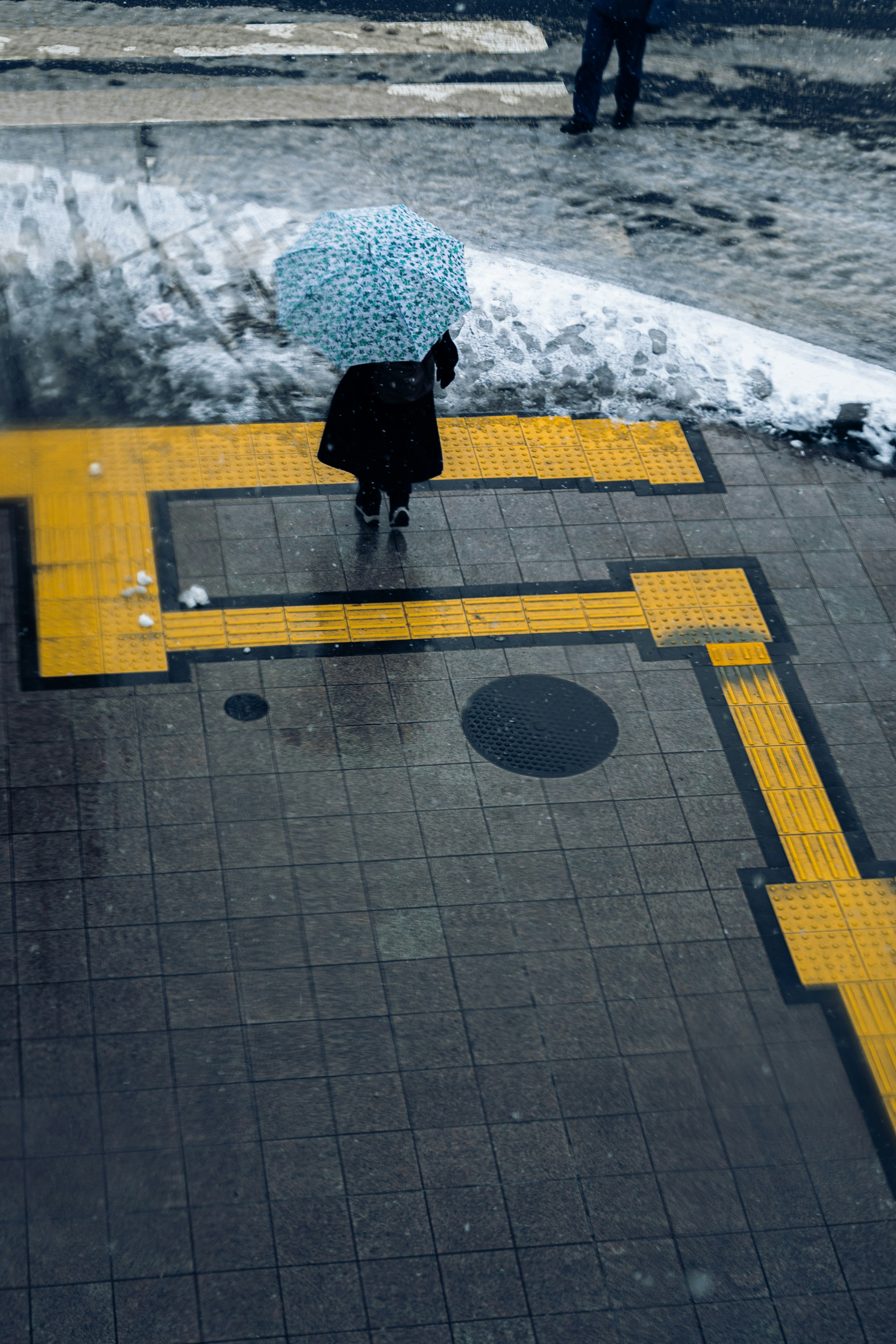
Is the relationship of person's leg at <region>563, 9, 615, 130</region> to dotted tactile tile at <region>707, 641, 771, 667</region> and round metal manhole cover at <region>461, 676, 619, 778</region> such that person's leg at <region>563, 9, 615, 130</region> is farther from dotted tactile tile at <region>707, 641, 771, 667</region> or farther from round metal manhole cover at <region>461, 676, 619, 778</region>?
round metal manhole cover at <region>461, 676, 619, 778</region>

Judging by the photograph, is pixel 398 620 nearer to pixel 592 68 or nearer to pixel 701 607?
pixel 701 607

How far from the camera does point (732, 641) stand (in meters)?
7.12

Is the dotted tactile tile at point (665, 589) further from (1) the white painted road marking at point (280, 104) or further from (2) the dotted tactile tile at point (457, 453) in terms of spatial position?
(1) the white painted road marking at point (280, 104)

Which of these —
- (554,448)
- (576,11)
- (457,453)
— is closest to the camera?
→ (457,453)

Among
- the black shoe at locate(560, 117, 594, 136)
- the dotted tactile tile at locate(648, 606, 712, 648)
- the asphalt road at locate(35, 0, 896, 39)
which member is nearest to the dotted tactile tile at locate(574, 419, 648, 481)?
the dotted tactile tile at locate(648, 606, 712, 648)

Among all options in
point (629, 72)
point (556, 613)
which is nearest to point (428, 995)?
point (556, 613)

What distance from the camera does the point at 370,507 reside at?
288 inches

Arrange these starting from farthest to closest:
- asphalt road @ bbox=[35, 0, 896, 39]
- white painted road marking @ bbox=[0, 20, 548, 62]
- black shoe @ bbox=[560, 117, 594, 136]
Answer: asphalt road @ bbox=[35, 0, 896, 39], white painted road marking @ bbox=[0, 20, 548, 62], black shoe @ bbox=[560, 117, 594, 136]

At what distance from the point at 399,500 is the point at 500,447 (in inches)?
45.3

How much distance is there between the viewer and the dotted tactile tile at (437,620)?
22.7 feet

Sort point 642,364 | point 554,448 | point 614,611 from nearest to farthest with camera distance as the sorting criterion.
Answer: point 614,611 → point 554,448 → point 642,364

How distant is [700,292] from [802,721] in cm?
426

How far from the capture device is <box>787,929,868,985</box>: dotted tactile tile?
575cm

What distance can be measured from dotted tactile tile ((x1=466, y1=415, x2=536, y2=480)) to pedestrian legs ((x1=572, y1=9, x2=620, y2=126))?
4.22 metres
